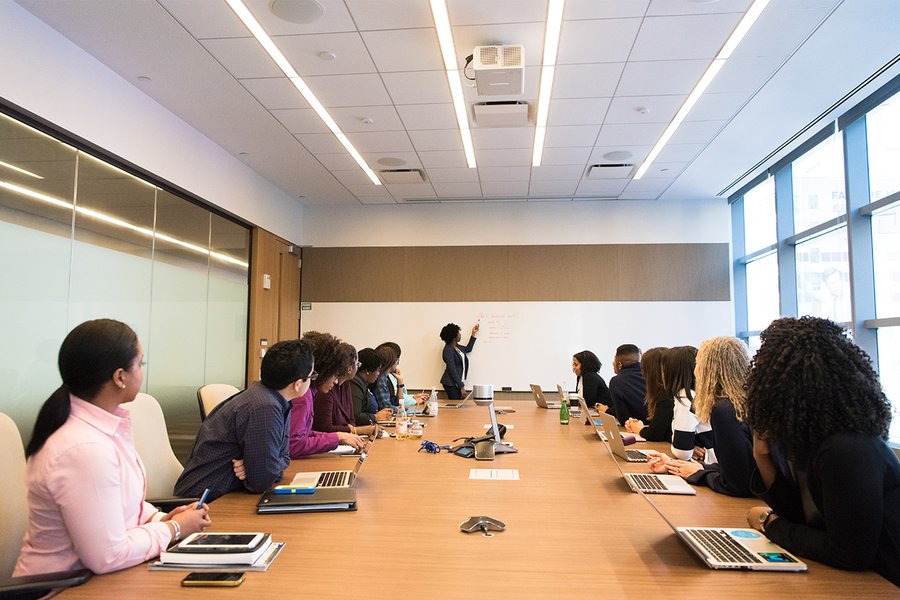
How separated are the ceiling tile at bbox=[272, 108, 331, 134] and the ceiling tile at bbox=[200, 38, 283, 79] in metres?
0.66

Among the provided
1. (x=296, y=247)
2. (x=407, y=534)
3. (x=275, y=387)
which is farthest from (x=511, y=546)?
(x=296, y=247)

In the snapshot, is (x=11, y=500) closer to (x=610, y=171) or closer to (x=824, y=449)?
(x=824, y=449)

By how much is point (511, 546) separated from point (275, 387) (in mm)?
1225

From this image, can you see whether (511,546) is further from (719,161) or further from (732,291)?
(732,291)

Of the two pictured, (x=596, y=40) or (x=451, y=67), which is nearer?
(x=596, y=40)

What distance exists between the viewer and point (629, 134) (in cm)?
557

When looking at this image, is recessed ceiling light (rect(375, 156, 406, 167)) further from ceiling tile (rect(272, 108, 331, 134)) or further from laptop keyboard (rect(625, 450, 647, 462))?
laptop keyboard (rect(625, 450, 647, 462))

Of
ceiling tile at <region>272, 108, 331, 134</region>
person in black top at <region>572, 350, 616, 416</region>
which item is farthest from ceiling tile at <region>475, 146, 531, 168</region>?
person in black top at <region>572, 350, 616, 416</region>

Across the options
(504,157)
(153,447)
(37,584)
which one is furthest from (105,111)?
(37,584)

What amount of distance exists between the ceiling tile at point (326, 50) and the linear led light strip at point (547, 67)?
1.26 m

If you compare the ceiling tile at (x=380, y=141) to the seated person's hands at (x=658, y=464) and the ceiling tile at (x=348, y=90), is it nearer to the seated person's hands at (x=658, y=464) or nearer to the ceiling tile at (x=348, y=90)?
the ceiling tile at (x=348, y=90)

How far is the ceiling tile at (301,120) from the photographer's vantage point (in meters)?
5.04

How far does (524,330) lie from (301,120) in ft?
13.9

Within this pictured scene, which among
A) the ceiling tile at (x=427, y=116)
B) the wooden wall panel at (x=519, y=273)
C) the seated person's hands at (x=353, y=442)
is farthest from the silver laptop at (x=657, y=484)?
the wooden wall panel at (x=519, y=273)
